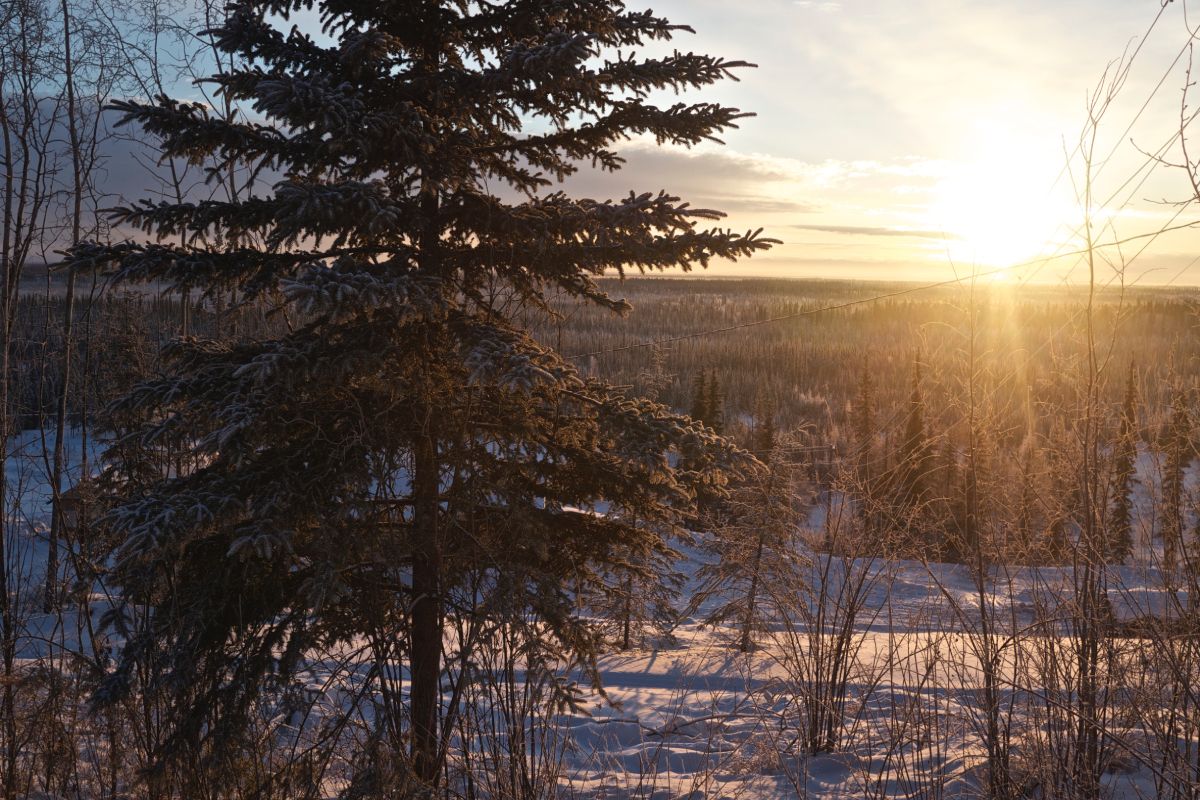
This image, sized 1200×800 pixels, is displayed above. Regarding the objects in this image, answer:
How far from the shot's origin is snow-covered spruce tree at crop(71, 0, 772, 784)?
4750 mm

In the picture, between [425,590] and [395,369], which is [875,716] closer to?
[425,590]

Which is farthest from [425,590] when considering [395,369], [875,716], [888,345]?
[888,345]

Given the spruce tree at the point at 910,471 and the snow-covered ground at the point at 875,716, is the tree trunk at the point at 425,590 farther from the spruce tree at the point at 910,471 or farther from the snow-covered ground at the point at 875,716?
the spruce tree at the point at 910,471

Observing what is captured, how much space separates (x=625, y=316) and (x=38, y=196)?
11.8m

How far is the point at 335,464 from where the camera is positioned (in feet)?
17.2

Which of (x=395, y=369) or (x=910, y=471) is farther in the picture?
(x=910, y=471)

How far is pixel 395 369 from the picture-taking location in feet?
17.6

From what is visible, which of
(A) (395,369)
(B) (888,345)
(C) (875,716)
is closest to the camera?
(A) (395,369)

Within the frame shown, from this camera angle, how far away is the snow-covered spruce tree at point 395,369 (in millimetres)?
4750

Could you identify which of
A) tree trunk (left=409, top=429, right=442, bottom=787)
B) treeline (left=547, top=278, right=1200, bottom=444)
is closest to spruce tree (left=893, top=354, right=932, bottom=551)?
treeline (left=547, top=278, right=1200, bottom=444)

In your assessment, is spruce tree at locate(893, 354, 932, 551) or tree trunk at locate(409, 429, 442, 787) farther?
spruce tree at locate(893, 354, 932, 551)

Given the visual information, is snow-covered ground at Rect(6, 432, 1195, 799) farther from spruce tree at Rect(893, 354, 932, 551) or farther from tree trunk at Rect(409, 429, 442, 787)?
tree trunk at Rect(409, 429, 442, 787)

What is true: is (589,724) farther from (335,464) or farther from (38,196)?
(38,196)

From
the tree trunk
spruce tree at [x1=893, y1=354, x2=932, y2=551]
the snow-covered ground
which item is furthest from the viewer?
spruce tree at [x1=893, y1=354, x2=932, y2=551]
